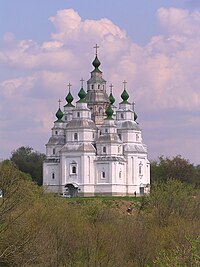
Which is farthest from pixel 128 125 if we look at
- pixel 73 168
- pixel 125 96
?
pixel 73 168

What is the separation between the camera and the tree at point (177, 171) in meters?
91.2

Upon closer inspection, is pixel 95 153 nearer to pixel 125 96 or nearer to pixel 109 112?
pixel 109 112

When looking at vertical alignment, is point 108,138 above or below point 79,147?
above

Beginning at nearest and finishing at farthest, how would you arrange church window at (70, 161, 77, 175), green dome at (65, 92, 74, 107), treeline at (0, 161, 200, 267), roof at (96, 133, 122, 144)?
treeline at (0, 161, 200, 267)
church window at (70, 161, 77, 175)
roof at (96, 133, 122, 144)
green dome at (65, 92, 74, 107)

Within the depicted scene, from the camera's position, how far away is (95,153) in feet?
253

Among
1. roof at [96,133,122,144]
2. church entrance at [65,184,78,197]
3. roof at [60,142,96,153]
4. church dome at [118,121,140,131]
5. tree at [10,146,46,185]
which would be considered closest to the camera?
church entrance at [65,184,78,197]

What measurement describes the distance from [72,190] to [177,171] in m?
18.9

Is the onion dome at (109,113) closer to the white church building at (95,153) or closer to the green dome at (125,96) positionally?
the white church building at (95,153)

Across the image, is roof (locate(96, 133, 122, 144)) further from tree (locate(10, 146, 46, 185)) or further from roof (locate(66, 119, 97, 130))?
tree (locate(10, 146, 46, 185))

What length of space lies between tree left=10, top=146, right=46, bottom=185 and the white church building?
512 inches

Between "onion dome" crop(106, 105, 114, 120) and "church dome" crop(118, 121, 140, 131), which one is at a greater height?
"onion dome" crop(106, 105, 114, 120)

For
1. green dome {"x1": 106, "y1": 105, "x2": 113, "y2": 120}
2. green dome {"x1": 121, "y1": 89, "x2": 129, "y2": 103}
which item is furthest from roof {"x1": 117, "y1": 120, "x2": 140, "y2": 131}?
green dome {"x1": 106, "y1": 105, "x2": 113, "y2": 120}

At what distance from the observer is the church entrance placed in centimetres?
7631

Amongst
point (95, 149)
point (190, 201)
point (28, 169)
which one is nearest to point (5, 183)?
point (190, 201)
